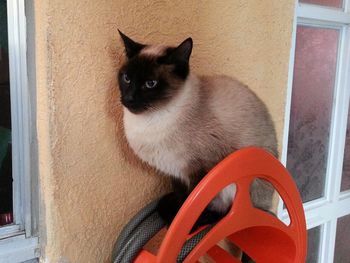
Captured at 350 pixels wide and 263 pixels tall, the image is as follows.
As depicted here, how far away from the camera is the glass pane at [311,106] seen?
137cm

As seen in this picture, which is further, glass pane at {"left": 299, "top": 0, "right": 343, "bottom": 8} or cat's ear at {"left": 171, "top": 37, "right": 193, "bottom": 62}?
glass pane at {"left": 299, "top": 0, "right": 343, "bottom": 8}

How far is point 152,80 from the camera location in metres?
0.79

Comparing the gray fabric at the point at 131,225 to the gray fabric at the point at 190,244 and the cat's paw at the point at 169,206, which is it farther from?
the gray fabric at the point at 190,244

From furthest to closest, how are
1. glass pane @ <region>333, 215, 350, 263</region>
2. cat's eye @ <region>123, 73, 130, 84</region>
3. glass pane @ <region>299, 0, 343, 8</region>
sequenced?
glass pane @ <region>333, 215, 350, 263</region> → glass pane @ <region>299, 0, 343, 8</region> → cat's eye @ <region>123, 73, 130, 84</region>

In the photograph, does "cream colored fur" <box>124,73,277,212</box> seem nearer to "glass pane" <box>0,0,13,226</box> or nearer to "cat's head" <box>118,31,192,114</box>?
"cat's head" <box>118,31,192,114</box>

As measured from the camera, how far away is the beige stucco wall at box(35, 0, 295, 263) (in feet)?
2.47

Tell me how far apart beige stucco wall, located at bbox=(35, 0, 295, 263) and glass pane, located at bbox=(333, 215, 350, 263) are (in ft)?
3.60

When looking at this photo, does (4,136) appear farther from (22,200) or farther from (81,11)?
(81,11)

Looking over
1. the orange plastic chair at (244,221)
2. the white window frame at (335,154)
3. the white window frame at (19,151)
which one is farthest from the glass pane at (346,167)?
the white window frame at (19,151)

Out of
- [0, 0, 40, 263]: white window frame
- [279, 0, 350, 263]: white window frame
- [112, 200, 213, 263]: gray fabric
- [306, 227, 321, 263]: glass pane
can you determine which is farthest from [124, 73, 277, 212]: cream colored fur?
[306, 227, 321, 263]: glass pane

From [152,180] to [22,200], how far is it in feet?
0.99

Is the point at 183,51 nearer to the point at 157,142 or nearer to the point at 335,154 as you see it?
the point at 157,142

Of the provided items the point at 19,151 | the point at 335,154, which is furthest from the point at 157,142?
the point at 335,154

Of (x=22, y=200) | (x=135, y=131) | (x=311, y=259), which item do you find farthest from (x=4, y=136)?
(x=311, y=259)
